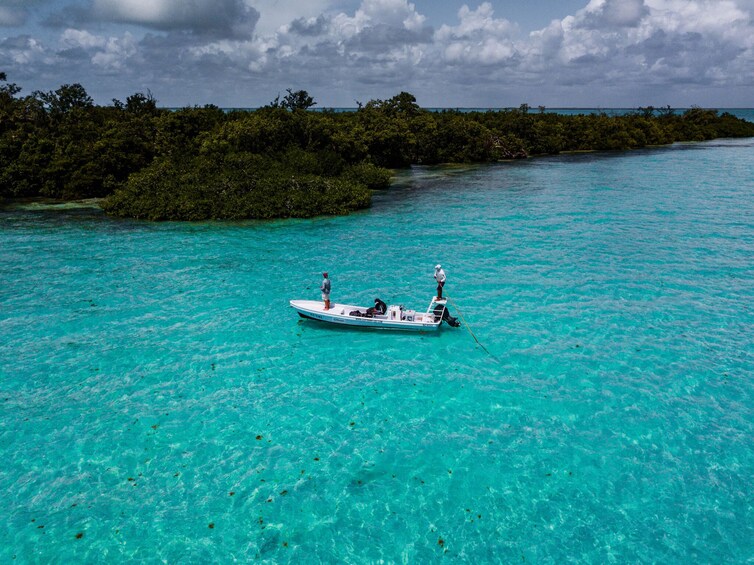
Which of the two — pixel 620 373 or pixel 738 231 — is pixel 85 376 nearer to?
pixel 620 373

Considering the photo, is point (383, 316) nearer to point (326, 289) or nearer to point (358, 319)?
point (358, 319)

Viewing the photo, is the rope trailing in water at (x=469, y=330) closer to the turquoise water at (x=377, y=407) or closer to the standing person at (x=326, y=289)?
the turquoise water at (x=377, y=407)

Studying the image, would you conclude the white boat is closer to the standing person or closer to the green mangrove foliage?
the standing person

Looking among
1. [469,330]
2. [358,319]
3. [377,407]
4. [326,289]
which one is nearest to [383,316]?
[358,319]

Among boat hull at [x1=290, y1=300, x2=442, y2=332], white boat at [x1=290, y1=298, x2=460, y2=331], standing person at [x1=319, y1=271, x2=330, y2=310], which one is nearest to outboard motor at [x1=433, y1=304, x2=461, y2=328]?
white boat at [x1=290, y1=298, x2=460, y2=331]

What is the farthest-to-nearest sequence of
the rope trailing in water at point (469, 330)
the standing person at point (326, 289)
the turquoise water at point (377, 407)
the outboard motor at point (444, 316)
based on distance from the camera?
the outboard motor at point (444, 316) < the standing person at point (326, 289) < the rope trailing in water at point (469, 330) < the turquoise water at point (377, 407)

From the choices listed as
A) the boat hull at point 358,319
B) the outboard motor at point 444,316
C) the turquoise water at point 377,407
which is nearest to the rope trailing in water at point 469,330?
the turquoise water at point 377,407

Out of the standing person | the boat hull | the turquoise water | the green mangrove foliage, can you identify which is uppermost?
the green mangrove foliage
